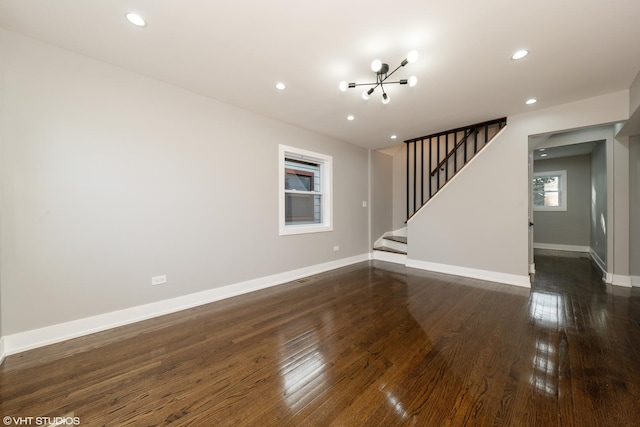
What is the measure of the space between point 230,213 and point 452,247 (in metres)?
4.00

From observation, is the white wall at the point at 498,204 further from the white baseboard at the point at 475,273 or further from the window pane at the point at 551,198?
the window pane at the point at 551,198

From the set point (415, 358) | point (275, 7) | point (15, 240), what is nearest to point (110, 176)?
point (15, 240)

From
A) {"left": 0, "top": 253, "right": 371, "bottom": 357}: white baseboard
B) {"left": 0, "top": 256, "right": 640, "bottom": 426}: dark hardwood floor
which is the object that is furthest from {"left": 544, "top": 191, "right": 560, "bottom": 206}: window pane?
{"left": 0, "top": 253, "right": 371, "bottom": 357}: white baseboard

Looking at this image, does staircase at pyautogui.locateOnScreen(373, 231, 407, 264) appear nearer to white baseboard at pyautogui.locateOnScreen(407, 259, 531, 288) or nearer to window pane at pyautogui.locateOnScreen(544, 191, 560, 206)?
white baseboard at pyautogui.locateOnScreen(407, 259, 531, 288)

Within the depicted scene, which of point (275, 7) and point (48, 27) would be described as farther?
point (48, 27)

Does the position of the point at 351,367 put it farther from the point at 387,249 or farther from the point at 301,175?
the point at 387,249

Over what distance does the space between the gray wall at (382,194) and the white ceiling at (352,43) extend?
2.79 meters

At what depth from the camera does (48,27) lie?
1.99 metres

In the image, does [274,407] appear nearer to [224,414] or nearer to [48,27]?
[224,414]

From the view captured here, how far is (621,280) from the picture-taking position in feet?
12.2

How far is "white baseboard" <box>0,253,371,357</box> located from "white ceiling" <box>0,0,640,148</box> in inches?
104

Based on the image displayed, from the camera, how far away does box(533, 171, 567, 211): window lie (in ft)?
22.1

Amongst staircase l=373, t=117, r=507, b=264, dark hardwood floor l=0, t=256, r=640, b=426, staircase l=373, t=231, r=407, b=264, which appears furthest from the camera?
staircase l=373, t=231, r=407, b=264

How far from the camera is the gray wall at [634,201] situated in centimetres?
355
